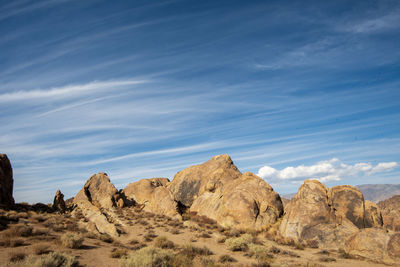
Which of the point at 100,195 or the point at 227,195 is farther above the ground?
the point at 100,195

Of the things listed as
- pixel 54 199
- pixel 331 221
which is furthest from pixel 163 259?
pixel 54 199

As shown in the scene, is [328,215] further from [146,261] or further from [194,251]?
[146,261]

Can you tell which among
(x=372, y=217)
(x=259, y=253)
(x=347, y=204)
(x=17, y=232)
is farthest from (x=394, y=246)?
(x=17, y=232)

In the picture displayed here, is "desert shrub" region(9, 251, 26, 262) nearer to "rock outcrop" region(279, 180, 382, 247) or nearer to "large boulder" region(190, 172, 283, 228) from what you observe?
"large boulder" region(190, 172, 283, 228)

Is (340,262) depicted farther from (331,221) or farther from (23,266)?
(23,266)

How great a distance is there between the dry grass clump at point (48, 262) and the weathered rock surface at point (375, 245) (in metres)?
19.8

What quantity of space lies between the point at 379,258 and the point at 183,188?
32.3 m

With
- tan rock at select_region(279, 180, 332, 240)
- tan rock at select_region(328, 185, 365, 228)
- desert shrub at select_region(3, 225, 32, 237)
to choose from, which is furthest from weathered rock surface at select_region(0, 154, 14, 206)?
tan rock at select_region(328, 185, 365, 228)

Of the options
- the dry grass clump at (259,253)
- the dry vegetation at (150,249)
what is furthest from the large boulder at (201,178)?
the dry grass clump at (259,253)

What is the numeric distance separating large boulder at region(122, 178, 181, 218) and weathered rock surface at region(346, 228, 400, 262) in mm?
23252

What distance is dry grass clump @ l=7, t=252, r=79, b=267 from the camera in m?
11.7

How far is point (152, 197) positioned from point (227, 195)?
57.9 feet

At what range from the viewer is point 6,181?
38.0 m

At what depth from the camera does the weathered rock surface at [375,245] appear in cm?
1656
